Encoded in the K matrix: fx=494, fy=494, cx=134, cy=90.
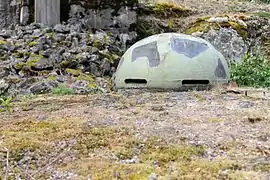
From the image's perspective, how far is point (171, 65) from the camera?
562 centimetres

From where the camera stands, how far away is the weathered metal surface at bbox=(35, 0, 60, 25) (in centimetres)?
767

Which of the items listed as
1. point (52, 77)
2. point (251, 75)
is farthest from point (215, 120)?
point (52, 77)

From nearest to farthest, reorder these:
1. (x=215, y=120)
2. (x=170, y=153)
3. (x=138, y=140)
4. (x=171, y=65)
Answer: (x=170, y=153) < (x=138, y=140) < (x=215, y=120) < (x=171, y=65)

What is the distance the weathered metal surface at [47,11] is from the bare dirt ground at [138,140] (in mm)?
3490

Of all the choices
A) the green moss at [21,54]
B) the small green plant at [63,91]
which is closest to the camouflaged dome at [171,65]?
the small green plant at [63,91]

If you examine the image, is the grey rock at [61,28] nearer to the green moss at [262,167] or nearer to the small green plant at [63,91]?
the small green plant at [63,91]

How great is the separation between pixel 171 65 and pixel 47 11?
2887 millimetres

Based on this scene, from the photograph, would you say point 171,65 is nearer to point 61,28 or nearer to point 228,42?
point 61,28

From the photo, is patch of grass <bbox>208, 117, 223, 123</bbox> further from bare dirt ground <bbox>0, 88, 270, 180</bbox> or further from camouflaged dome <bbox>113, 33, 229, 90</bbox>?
camouflaged dome <bbox>113, 33, 229, 90</bbox>

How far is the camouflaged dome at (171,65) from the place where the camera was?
18.4 ft

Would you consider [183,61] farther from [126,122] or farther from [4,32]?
[4,32]

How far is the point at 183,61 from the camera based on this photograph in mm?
5625

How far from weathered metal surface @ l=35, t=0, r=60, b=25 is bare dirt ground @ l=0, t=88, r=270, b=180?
349 centimetres

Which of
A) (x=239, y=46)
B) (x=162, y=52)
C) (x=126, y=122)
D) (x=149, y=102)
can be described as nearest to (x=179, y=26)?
(x=239, y=46)
